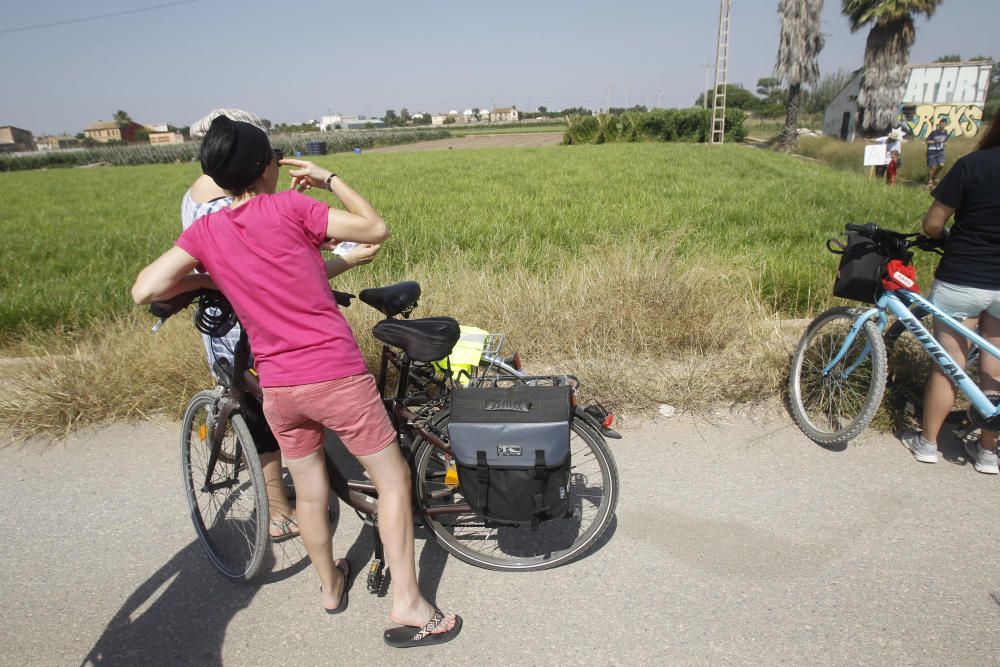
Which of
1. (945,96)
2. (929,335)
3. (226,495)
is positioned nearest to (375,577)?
(226,495)

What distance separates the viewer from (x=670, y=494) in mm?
3053

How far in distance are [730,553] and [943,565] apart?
0.83 metres

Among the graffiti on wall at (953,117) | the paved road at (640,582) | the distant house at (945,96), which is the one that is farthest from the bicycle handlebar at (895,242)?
the distant house at (945,96)

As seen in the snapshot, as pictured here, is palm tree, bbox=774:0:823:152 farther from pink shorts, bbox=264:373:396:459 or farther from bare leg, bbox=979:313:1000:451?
pink shorts, bbox=264:373:396:459

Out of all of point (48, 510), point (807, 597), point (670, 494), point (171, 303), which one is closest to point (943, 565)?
point (807, 597)

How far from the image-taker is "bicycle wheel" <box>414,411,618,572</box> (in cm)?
252

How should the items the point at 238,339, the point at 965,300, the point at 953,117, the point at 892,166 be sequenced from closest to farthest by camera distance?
the point at 238,339 < the point at 965,300 < the point at 892,166 < the point at 953,117

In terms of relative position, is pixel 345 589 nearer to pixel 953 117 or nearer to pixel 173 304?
pixel 173 304

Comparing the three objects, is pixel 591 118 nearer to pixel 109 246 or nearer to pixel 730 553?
pixel 109 246

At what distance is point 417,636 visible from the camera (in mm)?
2207

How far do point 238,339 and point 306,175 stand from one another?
0.90m

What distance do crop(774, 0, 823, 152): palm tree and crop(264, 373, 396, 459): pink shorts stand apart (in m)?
39.9

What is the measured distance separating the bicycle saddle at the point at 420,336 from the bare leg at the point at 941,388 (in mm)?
2558

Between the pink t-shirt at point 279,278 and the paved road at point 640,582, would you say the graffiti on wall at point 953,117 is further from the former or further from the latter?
the pink t-shirt at point 279,278
